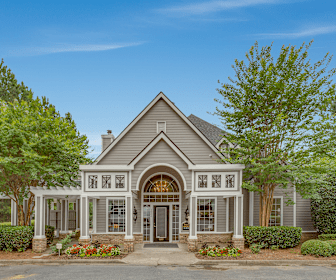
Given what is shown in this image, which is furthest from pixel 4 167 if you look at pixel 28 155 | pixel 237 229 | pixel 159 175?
pixel 237 229

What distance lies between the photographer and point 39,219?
588 inches

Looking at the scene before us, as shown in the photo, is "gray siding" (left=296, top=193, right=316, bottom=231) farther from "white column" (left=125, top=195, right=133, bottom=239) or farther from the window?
the window

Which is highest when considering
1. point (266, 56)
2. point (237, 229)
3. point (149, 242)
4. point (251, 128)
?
point (266, 56)

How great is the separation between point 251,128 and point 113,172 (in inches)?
303

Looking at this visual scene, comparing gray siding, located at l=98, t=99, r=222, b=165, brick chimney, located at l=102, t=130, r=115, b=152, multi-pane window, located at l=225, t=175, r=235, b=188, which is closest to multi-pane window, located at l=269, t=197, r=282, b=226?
gray siding, located at l=98, t=99, r=222, b=165

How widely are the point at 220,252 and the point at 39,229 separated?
882cm

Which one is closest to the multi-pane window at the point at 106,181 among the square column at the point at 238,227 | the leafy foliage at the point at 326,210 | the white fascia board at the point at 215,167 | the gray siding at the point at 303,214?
the white fascia board at the point at 215,167

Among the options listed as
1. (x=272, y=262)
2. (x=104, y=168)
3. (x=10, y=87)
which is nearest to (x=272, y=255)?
(x=272, y=262)

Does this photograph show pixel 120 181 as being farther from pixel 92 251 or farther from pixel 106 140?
pixel 106 140

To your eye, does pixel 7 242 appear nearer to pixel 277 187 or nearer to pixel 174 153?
pixel 174 153

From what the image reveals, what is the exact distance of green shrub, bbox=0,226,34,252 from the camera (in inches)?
576

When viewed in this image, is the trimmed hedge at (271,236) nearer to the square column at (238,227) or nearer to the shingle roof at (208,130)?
the square column at (238,227)

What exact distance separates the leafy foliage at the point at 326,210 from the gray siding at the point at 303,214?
109 centimetres

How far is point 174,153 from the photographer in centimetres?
1523
